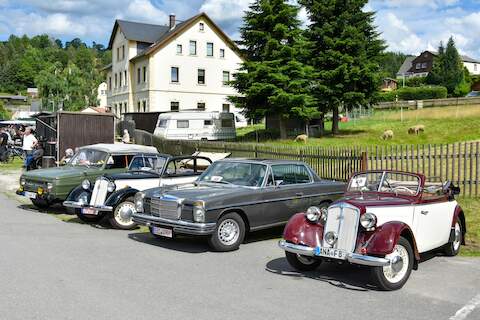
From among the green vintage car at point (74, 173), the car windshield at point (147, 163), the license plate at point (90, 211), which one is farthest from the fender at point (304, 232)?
the green vintage car at point (74, 173)

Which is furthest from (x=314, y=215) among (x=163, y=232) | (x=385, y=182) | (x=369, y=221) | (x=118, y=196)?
(x=118, y=196)

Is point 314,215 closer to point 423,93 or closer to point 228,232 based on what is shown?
point 228,232

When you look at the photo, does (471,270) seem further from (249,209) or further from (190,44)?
(190,44)

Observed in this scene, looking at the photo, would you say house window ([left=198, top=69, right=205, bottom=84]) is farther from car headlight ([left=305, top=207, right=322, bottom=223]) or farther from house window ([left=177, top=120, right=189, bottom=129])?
car headlight ([left=305, top=207, right=322, bottom=223])

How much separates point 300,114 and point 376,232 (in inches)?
940

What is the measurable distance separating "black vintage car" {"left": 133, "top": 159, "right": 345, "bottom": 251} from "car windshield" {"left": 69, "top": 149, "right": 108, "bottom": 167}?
13.3ft

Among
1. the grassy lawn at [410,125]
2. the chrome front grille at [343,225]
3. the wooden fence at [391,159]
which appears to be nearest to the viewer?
the chrome front grille at [343,225]

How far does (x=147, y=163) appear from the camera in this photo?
12.7 m

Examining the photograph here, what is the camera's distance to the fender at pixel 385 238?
6.41 meters

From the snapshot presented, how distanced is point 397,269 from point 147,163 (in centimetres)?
745

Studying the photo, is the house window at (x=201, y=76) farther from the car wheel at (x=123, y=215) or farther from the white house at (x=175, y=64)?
the car wheel at (x=123, y=215)

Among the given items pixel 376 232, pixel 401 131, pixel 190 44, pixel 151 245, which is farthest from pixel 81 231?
pixel 190 44

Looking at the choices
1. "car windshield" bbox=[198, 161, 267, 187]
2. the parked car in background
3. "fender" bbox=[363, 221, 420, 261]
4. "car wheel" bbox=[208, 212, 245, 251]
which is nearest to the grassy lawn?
the parked car in background

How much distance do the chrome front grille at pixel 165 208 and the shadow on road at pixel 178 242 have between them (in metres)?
0.59
